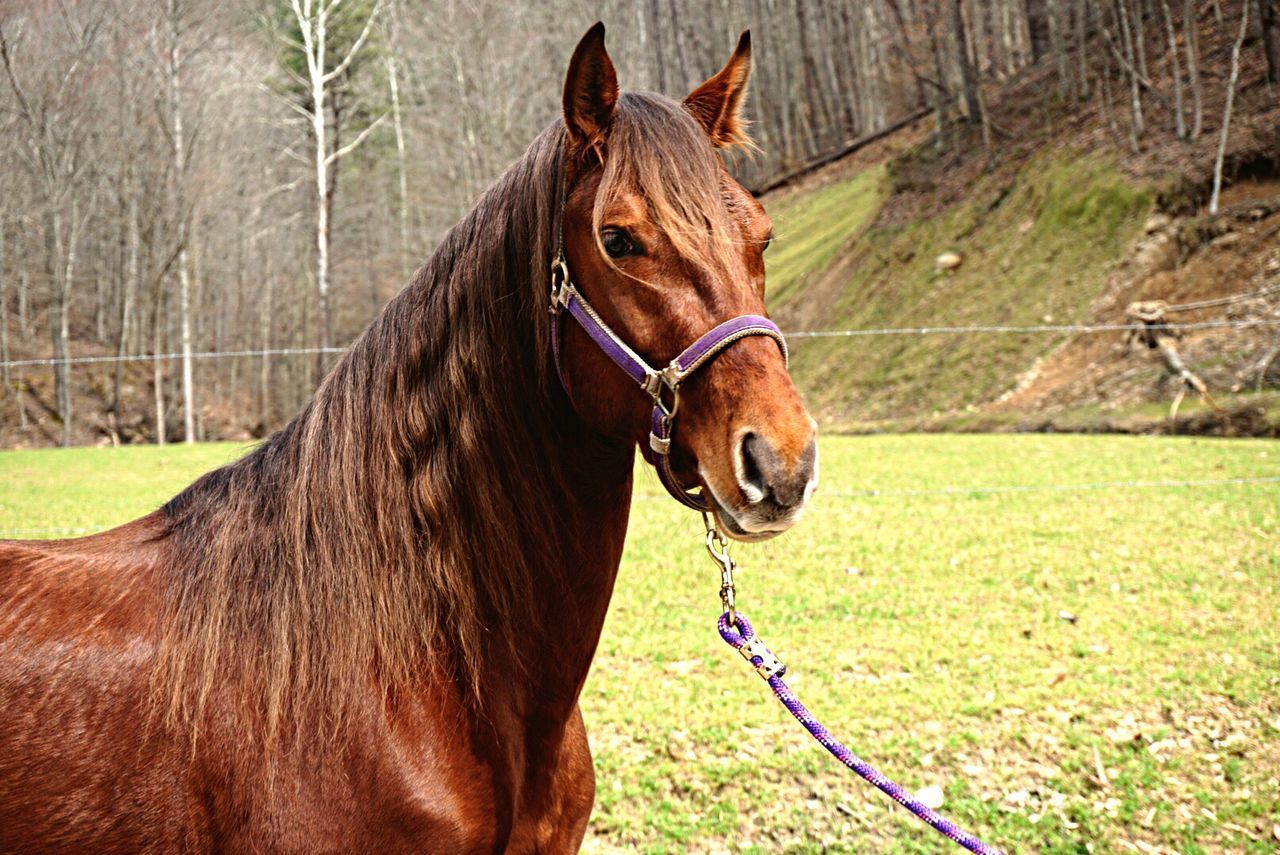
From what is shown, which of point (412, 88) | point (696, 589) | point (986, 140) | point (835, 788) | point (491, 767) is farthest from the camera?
point (412, 88)

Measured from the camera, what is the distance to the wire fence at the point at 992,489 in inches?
348

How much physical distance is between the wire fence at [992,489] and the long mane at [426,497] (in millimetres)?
8347

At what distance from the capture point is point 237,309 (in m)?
38.2

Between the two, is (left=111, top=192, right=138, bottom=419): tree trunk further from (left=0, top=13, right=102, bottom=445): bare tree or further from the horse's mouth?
the horse's mouth

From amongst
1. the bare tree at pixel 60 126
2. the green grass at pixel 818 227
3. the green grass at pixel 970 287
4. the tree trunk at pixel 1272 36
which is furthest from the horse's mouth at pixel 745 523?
the green grass at pixel 818 227

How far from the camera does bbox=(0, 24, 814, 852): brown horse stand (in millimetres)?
1457

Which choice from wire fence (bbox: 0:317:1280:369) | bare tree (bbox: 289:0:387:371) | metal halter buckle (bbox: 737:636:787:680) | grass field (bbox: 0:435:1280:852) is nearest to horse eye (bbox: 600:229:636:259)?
wire fence (bbox: 0:317:1280:369)

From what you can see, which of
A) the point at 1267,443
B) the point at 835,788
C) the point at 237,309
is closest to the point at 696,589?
the point at 835,788

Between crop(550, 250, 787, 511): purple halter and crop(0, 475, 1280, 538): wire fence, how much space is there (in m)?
8.38

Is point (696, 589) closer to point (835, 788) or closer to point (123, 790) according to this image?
point (835, 788)

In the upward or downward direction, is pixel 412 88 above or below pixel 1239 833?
above

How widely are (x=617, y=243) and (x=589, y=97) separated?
1.03 feet

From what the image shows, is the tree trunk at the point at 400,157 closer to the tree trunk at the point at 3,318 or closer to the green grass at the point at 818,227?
the tree trunk at the point at 3,318

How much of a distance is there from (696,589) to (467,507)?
5258mm
